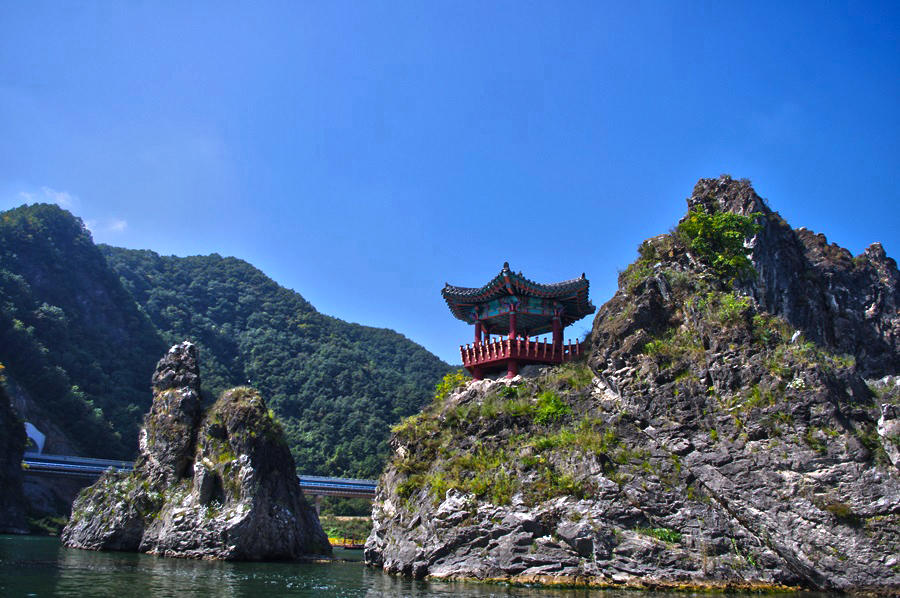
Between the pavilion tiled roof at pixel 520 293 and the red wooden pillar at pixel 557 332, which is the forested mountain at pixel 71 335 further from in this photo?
the red wooden pillar at pixel 557 332

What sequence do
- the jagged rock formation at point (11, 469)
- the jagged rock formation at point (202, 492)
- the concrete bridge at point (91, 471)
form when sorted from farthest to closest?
the concrete bridge at point (91, 471) < the jagged rock formation at point (11, 469) < the jagged rock formation at point (202, 492)

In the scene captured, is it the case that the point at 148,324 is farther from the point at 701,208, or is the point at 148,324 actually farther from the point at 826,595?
the point at 826,595

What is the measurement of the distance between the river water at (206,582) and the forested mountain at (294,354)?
4576 cm

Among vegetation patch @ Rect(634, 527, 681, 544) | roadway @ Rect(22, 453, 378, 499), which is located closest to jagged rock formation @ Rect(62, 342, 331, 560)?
roadway @ Rect(22, 453, 378, 499)

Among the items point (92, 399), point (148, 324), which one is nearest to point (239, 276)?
point (148, 324)

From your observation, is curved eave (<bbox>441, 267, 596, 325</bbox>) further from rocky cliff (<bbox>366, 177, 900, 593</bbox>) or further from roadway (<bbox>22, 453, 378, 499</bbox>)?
roadway (<bbox>22, 453, 378, 499</bbox>)

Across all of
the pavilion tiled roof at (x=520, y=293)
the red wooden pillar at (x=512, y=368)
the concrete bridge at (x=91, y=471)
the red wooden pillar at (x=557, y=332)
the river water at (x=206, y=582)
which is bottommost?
the river water at (x=206, y=582)

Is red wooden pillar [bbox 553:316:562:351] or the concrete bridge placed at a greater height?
red wooden pillar [bbox 553:316:562:351]

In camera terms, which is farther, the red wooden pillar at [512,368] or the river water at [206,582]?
the red wooden pillar at [512,368]

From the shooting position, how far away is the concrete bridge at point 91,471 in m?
52.1

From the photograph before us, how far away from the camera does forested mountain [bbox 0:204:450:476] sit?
6656 cm

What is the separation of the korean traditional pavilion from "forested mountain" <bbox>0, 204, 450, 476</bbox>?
43969 mm

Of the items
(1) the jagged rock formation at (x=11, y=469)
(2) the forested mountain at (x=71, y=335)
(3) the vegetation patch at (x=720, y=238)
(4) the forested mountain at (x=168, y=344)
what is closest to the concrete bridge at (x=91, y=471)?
(1) the jagged rock formation at (x=11, y=469)

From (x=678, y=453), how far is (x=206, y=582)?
16.9 m
